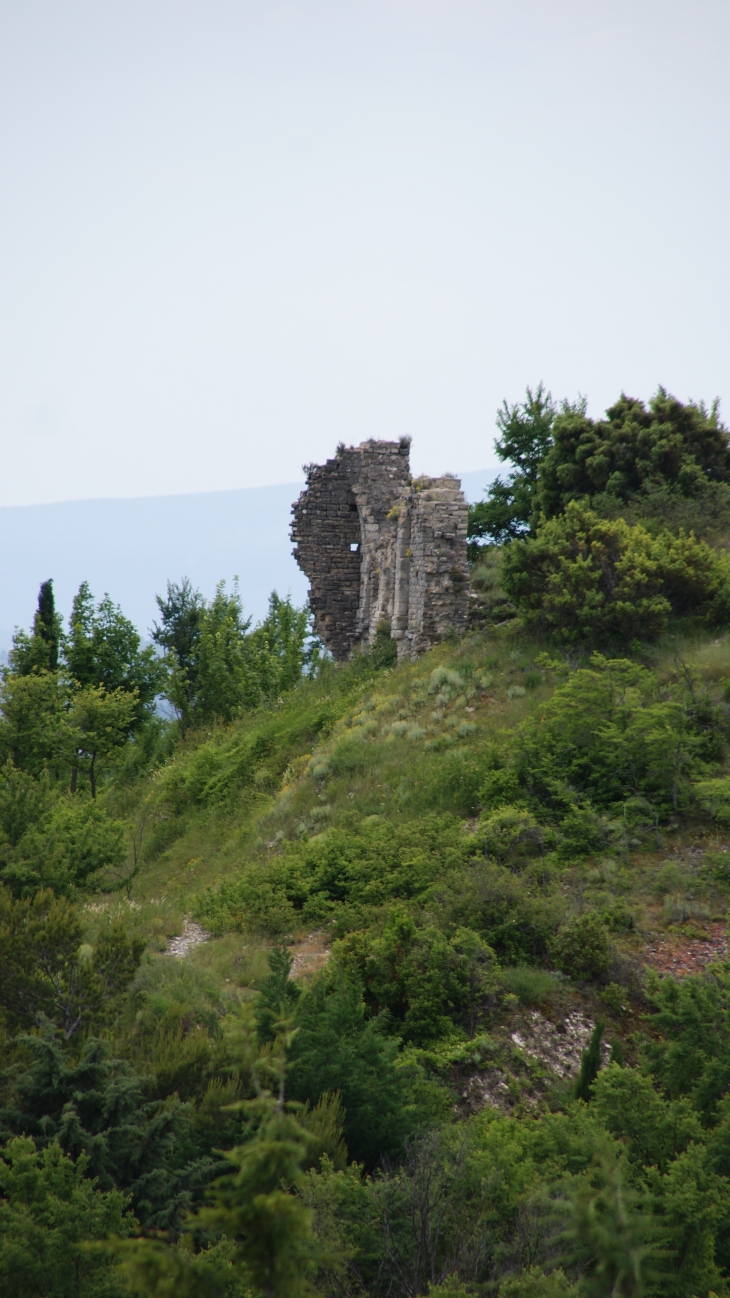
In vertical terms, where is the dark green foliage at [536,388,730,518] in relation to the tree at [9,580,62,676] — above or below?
above

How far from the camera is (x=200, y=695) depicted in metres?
30.3

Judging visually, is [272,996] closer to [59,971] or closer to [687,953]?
[59,971]

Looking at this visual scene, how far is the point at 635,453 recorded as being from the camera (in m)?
18.1

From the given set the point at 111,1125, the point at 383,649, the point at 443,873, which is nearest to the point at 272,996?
the point at 111,1125

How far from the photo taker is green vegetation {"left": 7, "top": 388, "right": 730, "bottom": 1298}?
15.3ft

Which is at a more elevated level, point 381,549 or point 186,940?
point 381,549

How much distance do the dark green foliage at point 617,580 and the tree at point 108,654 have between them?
15.0 meters

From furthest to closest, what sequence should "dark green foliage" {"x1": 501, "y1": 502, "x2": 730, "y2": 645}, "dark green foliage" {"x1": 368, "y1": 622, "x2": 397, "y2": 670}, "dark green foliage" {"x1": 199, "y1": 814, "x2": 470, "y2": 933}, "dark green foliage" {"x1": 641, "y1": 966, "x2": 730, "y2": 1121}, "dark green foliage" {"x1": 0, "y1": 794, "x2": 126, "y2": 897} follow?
"dark green foliage" {"x1": 368, "y1": 622, "x2": 397, "y2": 670}
"dark green foliage" {"x1": 501, "y1": 502, "x2": 730, "y2": 645}
"dark green foliage" {"x1": 199, "y1": 814, "x2": 470, "y2": 933}
"dark green foliage" {"x1": 0, "y1": 794, "x2": 126, "y2": 897}
"dark green foliage" {"x1": 641, "y1": 966, "x2": 730, "y2": 1121}

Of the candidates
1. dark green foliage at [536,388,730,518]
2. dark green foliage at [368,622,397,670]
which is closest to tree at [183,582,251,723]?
dark green foliage at [368,622,397,670]

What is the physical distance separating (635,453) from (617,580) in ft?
14.6

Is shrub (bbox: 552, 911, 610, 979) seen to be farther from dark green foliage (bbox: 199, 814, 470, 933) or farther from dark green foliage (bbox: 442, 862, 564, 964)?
dark green foliage (bbox: 199, 814, 470, 933)

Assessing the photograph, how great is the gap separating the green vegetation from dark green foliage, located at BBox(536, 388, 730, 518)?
0.23 feet

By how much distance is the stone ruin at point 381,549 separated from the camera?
1850cm

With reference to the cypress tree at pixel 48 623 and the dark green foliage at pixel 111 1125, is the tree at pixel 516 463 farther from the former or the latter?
the dark green foliage at pixel 111 1125
